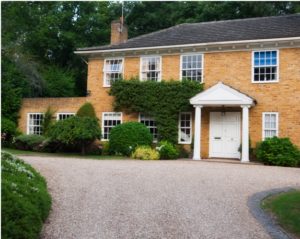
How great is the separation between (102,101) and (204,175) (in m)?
12.0

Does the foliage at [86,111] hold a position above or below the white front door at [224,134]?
above

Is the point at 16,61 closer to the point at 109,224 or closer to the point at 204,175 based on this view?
the point at 204,175

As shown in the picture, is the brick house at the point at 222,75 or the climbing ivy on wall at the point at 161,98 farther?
the climbing ivy on wall at the point at 161,98

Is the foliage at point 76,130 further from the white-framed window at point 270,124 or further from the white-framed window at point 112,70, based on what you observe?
the white-framed window at point 270,124

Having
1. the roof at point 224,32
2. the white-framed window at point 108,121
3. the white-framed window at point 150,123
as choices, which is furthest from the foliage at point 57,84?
the white-framed window at point 150,123

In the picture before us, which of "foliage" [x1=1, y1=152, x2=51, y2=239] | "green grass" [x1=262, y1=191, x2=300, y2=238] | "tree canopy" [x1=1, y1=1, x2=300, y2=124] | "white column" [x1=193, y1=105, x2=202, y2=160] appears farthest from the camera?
"tree canopy" [x1=1, y1=1, x2=300, y2=124]

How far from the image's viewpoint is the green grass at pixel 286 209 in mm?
7395

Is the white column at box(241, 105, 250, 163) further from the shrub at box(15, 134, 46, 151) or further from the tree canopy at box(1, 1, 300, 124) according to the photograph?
the tree canopy at box(1, 1, 300, 124)

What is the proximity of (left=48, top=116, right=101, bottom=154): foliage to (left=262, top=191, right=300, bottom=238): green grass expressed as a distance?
1259 centimetres

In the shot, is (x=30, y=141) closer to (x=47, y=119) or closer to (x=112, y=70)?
(x=47, y=119)

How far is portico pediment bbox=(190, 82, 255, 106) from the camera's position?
19.4 m

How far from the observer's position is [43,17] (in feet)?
133

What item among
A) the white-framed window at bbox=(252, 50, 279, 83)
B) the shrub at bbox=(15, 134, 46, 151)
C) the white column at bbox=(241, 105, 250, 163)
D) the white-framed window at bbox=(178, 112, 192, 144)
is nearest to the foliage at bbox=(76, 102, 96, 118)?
the shrub at bbox=(15, 134, 46, 151)

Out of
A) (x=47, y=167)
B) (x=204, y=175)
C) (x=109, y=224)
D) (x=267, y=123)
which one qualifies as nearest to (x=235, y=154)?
(x=267, y=123)
